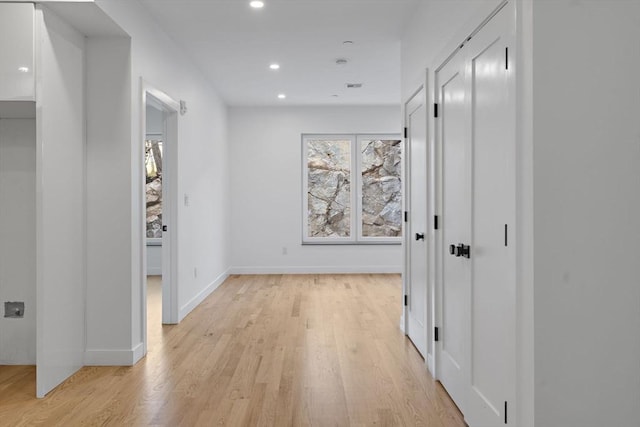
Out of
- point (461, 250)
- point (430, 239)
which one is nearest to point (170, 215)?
point (430, 239)

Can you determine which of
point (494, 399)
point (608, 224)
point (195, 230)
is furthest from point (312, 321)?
point (608, 224)

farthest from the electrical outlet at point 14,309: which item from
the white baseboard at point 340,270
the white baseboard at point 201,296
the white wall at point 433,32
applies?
the white baseboard at point 340,270

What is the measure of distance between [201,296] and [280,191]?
2.61 metres

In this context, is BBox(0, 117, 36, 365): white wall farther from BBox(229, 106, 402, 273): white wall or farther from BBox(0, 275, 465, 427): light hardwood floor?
BBox(229, 106, 402, 273): white wall

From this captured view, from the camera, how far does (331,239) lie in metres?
7.62

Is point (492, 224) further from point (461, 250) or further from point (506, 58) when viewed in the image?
point (506, 58)

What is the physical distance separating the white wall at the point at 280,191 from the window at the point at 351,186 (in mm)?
178

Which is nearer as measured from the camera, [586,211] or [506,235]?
[586,211]

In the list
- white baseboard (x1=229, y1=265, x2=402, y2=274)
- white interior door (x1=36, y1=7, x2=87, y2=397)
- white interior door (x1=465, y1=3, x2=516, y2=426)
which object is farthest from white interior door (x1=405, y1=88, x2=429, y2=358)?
white baseboard (x1=229, y1=265, x2=402, y2=274)

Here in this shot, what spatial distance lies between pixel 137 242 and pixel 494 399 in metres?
2.65

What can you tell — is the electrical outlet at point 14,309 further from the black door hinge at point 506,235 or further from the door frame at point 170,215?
the black door hinge at point 506,235

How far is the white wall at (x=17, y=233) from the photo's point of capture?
3.17 m

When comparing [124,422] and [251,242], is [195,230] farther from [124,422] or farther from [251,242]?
[124,422]

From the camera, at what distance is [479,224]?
2.20 meters
